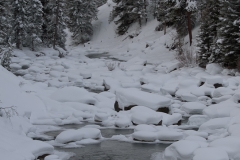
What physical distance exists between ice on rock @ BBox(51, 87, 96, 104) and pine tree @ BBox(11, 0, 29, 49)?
17557mm

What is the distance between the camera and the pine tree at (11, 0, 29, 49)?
27.4m

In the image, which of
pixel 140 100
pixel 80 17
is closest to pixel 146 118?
pixel 140 100

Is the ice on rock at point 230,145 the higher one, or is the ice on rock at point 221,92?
the ice on rock at point 221,92

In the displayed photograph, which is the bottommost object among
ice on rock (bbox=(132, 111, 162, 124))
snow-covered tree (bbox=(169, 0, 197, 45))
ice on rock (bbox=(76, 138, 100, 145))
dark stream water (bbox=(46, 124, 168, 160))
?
dark stream water (bbox=(46, 124, 168, 160))

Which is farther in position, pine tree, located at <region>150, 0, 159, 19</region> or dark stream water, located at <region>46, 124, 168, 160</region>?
pine tree, located at <region>150, 0, 159, 19</region>

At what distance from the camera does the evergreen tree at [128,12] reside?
40.9 meters

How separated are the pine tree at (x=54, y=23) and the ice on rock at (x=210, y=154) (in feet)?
90.7

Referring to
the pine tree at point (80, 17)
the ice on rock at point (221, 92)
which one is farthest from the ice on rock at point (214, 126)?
the pine tree at point (80, 17)

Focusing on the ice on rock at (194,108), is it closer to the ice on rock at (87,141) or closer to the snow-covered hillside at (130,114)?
the snow-covered hillside at (130,114)

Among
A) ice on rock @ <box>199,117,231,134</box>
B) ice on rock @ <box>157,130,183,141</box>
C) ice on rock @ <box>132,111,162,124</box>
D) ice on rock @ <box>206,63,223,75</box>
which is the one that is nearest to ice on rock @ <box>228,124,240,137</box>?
ice on rock @ <box>199,117,231,134</box>

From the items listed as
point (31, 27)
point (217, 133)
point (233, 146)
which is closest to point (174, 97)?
point (217, 133)

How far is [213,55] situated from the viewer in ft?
59.5

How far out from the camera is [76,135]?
749 centimetres

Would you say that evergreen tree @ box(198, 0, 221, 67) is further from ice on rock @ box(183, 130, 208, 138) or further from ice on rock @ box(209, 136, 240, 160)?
ice on rock @ box(209, 136, 240, 160)
